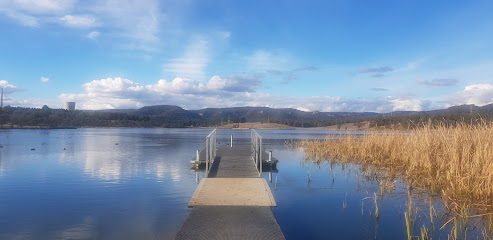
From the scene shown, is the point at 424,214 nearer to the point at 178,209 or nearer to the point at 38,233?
the point at 178,209

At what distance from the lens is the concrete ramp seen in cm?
675

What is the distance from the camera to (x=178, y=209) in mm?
7648

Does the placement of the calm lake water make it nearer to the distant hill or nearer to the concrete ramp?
the concrete ramp

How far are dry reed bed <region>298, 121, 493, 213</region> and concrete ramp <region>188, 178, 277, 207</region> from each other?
11.9ft

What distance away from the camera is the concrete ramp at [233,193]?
6.75m

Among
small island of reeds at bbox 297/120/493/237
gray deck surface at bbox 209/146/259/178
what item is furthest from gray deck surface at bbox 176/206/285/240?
gray deck surface at bbox 209/146/259/178

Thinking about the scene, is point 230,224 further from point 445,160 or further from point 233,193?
point 445,160

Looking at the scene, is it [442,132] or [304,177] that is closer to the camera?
[442,132]

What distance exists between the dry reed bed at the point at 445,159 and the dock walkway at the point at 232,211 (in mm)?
3656

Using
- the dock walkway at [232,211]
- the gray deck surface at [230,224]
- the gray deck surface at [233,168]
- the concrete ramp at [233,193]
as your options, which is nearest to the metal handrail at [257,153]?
the gray deck surface at [233,168]

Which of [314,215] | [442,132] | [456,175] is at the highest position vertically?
[442,132]

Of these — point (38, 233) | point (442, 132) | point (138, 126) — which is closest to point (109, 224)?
point (38, 233)

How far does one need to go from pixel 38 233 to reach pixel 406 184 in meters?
9.02

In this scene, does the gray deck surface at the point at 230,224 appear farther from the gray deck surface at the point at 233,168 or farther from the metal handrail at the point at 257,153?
the metal handrail at the point at 257,153
